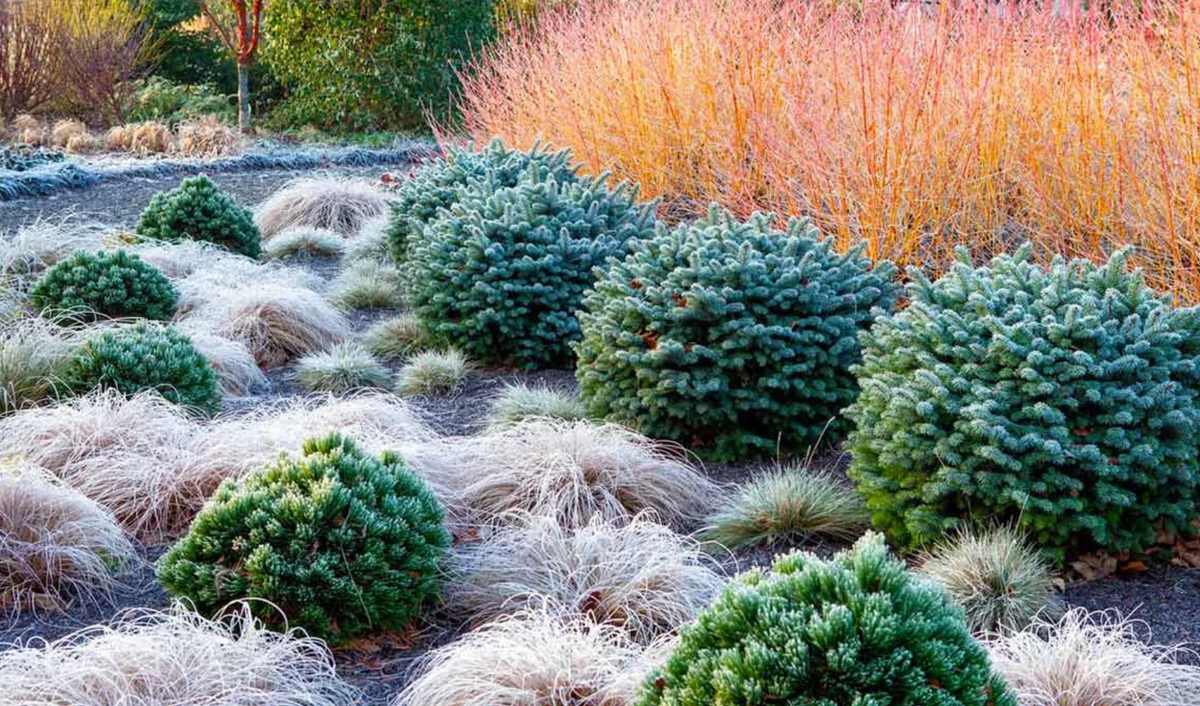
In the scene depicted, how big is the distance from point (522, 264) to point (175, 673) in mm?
3562

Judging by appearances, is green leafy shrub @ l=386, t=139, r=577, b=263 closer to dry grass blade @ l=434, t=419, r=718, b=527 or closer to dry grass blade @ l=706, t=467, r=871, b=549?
dry grass blade @ l=434, t=419, r=718, b=527

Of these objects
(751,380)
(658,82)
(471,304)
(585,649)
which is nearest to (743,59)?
(658,82)

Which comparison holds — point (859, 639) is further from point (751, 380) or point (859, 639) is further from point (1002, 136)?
point (1002, 136)

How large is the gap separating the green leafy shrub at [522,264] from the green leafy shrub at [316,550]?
2714 millimetres

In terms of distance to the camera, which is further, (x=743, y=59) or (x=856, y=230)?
(x=743, y=59)

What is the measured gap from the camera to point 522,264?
6.22 meters

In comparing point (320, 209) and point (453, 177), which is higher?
point (453, 177)

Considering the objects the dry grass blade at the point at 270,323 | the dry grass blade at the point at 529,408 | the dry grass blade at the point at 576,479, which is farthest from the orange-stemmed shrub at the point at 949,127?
the dry grass blade at the point at 270,323

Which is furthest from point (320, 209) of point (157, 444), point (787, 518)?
point (787, 518)

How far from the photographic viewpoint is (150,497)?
4.36 meters

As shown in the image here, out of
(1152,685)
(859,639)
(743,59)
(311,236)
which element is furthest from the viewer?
(311,236)

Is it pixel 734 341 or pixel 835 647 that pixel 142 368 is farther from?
pixel 835 647

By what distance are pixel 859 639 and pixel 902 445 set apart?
174 centimetres

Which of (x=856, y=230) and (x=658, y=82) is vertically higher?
(x=658, y=82)
